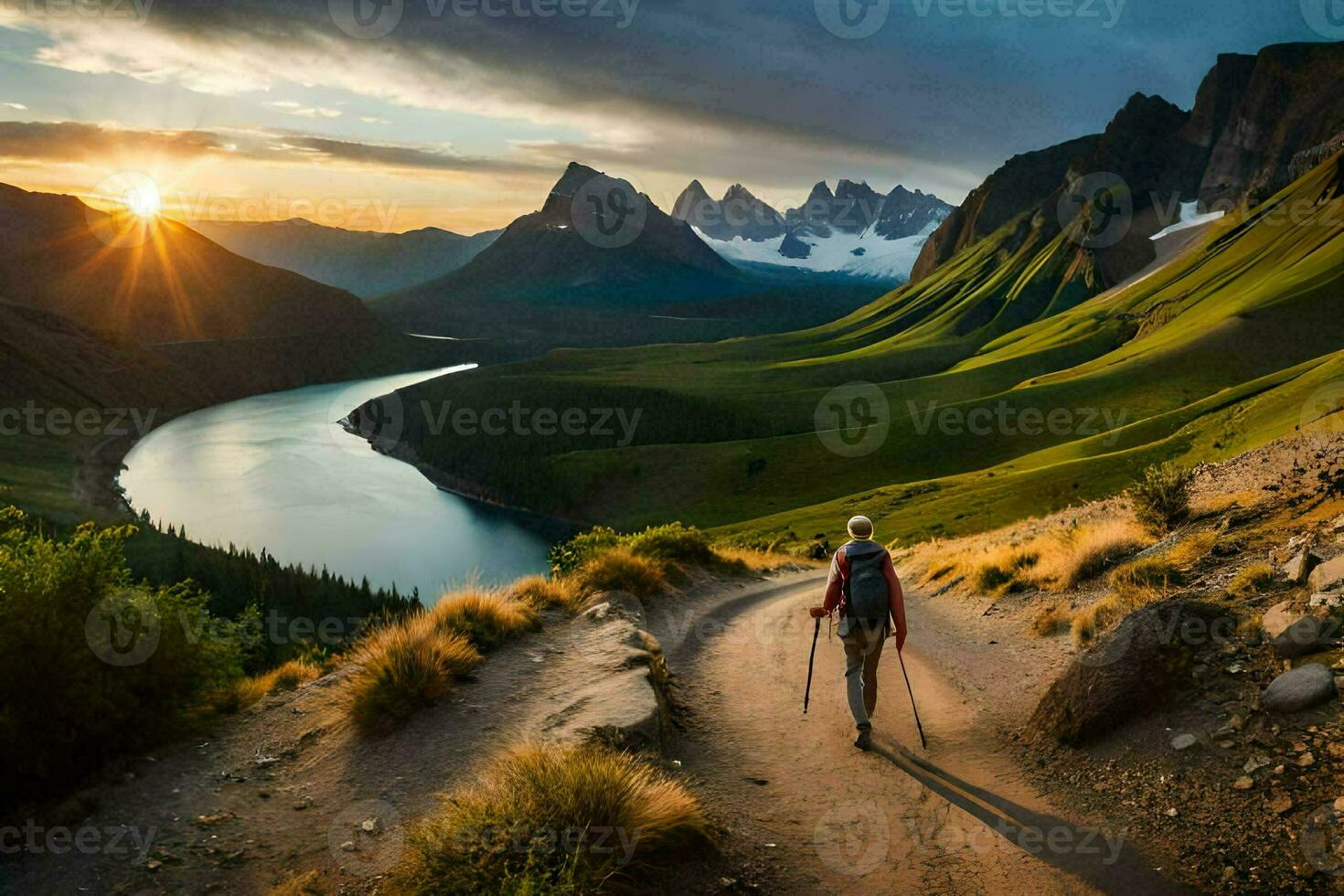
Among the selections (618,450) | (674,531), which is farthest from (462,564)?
(674,531)

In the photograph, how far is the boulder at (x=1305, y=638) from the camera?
8.92 meters

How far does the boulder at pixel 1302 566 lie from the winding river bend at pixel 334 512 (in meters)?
68.5

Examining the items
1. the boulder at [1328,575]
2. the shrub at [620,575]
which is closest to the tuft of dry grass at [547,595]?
the shrub at [620,575]

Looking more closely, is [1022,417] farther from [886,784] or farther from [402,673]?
[402,673]

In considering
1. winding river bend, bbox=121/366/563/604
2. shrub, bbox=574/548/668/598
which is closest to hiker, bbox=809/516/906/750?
shrub, bbox=574/548/668/598

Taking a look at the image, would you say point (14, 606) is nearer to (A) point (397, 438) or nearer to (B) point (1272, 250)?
(B) point (1272, 250)

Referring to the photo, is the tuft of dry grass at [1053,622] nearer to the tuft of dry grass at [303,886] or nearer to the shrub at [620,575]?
the shrub at [620,575]

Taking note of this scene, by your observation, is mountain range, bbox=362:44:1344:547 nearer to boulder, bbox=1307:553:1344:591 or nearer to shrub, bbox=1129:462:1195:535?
shrub, bbox=1129:462:1195:535

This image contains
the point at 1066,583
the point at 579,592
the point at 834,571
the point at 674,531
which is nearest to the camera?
the point at 834,571

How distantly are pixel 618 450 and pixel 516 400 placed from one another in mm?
56866

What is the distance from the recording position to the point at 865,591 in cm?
1102

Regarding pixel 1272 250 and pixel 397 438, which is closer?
pixel 1272 250

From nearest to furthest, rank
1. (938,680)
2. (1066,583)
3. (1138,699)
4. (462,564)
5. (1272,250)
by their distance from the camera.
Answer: (1138,699) → (938,680) → (1066,583) → (462,564) → (1272,250)

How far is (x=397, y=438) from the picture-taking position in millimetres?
175750
